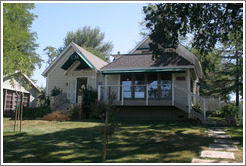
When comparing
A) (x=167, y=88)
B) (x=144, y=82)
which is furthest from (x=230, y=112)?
(x=144, y=82)

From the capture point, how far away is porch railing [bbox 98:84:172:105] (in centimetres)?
1477

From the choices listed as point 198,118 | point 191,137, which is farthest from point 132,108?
point 191,137

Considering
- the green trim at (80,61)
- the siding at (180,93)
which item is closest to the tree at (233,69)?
the siding at (180,93)

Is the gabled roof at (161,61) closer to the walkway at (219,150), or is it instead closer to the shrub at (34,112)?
the shrub at (34,112)

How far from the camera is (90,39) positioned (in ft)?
149

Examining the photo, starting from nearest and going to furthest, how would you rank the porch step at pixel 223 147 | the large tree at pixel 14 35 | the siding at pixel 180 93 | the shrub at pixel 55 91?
the porch step at pixel 223 147 < the large tree at pixel 14 35 < the siding at pixel 180 93 < the shrub at pixel 55 91

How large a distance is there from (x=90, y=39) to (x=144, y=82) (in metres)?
31.3

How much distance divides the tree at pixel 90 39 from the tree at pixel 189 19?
32.3 m

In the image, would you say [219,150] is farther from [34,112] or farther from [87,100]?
[34,112]

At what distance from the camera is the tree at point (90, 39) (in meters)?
44.4

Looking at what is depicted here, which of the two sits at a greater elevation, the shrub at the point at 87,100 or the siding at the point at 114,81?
the siding at the point at 114,81

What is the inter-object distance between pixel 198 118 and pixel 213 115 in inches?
145

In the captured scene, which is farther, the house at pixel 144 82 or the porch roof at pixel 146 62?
the porch roof at pixel 146 62

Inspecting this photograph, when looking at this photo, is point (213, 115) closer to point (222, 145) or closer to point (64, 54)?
point (222, 145)
